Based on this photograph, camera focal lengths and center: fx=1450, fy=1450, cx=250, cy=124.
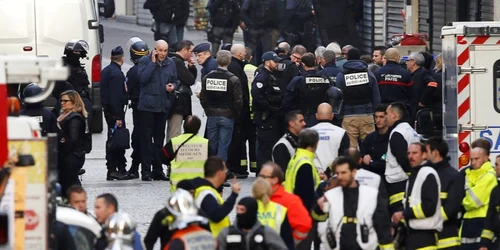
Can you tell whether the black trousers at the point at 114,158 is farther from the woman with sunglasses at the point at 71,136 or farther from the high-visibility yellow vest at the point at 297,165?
the high-visibility yellow vest at the point at 297,165

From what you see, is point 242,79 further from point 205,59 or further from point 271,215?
point 271,215

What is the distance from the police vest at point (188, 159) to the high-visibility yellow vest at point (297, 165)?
135 centimetres

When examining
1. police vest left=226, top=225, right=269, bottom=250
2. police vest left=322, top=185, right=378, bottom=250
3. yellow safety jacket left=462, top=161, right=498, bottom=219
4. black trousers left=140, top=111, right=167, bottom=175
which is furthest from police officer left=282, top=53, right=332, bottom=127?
police vest left=226, top=225, right=269, bottom=250

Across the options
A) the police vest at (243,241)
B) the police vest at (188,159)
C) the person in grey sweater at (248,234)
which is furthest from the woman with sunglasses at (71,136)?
the police vest at (243,241)

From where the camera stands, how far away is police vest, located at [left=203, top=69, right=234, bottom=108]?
17766mm

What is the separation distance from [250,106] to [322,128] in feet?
16.6

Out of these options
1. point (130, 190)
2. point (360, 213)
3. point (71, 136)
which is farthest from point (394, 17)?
point (360, 213)

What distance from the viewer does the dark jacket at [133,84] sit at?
1833cm

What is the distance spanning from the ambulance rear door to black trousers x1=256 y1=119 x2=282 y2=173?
472 cm

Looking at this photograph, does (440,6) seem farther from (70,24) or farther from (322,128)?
(322,128)

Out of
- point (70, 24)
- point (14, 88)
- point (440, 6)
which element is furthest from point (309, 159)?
point (440, 6)

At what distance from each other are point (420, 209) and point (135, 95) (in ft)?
25.1

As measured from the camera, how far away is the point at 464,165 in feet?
45.4

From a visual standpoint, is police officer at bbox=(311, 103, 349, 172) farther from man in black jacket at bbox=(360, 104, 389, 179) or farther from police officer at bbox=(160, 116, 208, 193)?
police officer at bbox=(160, 116, 208, 193)
